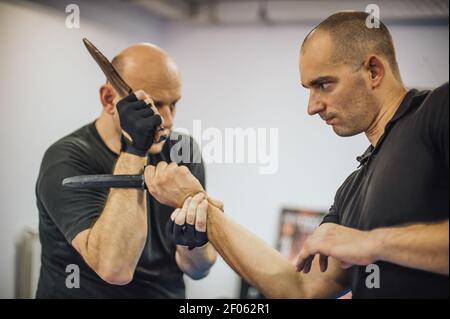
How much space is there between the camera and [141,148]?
3.63 feet

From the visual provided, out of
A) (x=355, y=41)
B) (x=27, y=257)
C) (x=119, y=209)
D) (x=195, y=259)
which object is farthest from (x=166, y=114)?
(x=27, y=257)

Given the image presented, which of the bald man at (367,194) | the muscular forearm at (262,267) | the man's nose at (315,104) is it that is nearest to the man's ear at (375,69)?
the bald man at (367,194)

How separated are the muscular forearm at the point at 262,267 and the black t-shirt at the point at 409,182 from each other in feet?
0.33

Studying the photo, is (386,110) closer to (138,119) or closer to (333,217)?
(333,217)

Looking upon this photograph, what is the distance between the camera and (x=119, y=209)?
1094 mm

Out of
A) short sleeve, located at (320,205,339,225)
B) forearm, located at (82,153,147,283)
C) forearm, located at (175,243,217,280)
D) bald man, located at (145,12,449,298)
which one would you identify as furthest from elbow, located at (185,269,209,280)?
short sleeve, located at (320,205,339,225)

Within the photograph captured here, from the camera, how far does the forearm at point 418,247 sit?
793 mm

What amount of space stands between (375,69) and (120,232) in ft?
2.22

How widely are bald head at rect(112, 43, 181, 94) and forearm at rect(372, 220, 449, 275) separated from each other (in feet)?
2.27

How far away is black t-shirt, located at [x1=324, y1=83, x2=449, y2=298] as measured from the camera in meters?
0.81

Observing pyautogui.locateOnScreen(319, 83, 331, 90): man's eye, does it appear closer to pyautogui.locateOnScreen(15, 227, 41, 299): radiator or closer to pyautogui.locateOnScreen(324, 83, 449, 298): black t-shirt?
pyautogui.locateOnScreen(324, 83, 449, 298): black t-shirt

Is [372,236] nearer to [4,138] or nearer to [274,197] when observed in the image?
[4,138]

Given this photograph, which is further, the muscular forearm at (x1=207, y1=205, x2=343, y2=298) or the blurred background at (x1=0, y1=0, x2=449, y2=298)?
the blurred background at (x1=0, y1=0, x2=449, y2=298)

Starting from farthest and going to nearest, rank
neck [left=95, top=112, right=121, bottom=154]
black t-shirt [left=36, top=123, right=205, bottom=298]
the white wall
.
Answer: the white wall
neck [left=95, top=112, right=121, bottom=154]
black t-shirt [left=36, top=123, right=205, bottom=298]
